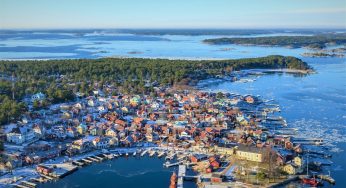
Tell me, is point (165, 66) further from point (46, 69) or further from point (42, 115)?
point (42, 115)

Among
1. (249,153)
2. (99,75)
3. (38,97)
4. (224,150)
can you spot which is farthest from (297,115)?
(99,75)

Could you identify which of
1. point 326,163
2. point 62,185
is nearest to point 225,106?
point 326,163

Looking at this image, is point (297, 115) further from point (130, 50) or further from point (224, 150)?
point (130, 50)

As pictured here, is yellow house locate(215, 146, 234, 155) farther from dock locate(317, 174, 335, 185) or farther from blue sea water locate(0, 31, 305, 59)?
blue sea water locate(0, 31, 305, 59)

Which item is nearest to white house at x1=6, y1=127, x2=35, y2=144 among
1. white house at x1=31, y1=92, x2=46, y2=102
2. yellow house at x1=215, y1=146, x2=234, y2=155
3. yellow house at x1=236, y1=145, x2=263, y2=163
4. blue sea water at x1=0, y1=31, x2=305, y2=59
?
white house at x1=31, y1=92, x2=46, y2=102

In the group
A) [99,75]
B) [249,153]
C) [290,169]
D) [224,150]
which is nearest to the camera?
[290,169]

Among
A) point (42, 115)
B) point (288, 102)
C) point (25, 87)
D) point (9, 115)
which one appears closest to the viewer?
point (9, 115)
